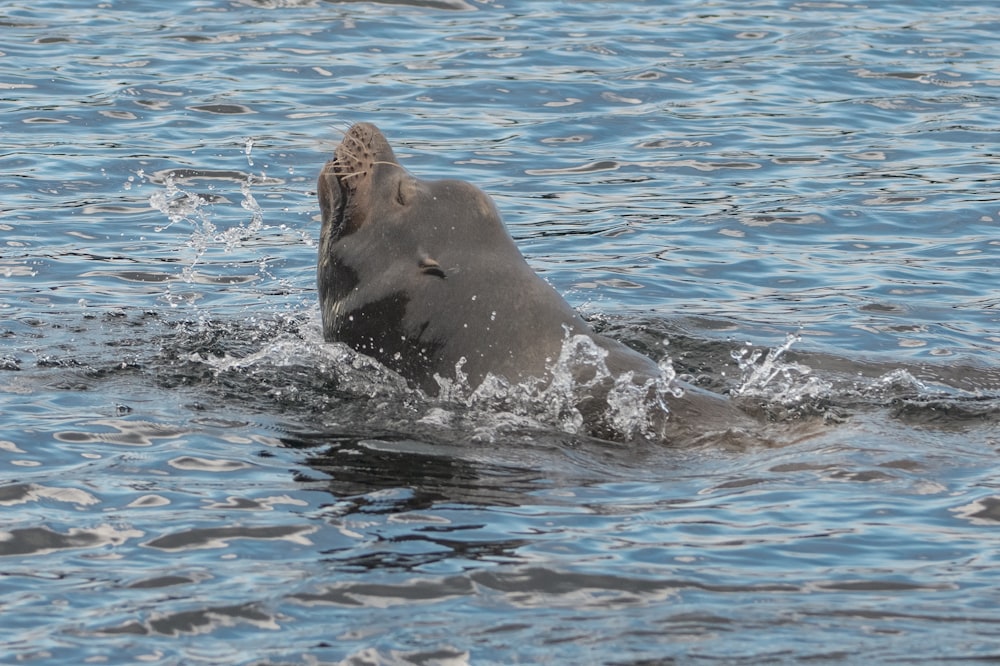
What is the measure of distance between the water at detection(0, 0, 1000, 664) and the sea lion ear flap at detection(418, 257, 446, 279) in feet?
1.96

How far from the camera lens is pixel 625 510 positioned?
7.12 meters

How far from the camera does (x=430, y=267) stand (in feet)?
28.1

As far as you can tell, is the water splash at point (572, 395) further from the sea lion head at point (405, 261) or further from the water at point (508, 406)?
the sea lion head at point (405, 261)

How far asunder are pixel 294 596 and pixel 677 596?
134cm

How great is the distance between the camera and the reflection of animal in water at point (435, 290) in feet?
27.8

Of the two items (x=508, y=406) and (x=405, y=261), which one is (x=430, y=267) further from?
(x=508, y=406)

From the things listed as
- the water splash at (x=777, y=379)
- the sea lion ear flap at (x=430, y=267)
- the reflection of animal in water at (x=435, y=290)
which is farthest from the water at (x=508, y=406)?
the sea lion ear flap at (x=430, y=267)

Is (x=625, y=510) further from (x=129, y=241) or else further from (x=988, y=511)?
(x=129, y=241)

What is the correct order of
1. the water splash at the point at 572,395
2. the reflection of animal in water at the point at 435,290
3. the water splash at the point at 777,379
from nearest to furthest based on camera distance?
the water splash at the point at 572,395 < the reflection of animal in water at the point at 435,290 < the water splash at the point at 777,379

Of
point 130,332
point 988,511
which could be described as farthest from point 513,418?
point 130,332

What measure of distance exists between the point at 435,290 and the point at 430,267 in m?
0.12

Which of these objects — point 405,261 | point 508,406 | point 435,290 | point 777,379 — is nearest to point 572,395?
point 508,406

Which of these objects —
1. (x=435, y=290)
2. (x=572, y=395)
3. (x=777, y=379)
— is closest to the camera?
(x=572, y=395)

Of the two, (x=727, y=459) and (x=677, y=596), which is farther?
(x=727, y=459)
